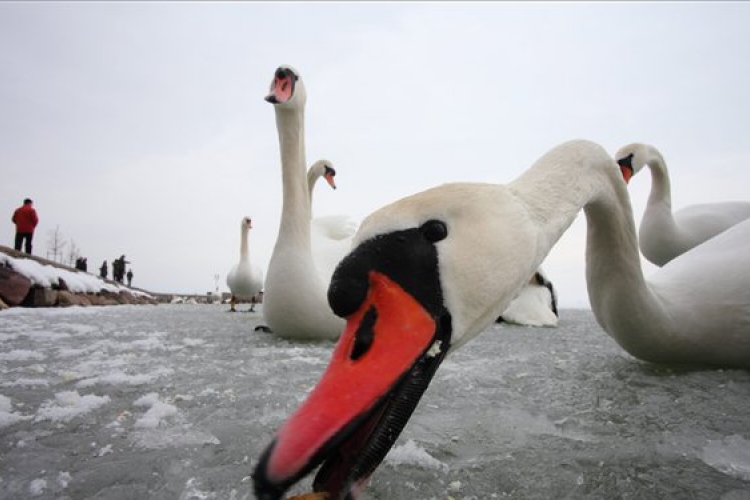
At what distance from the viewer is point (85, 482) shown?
112cm

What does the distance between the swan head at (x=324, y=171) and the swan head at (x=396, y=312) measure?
21.0 ft

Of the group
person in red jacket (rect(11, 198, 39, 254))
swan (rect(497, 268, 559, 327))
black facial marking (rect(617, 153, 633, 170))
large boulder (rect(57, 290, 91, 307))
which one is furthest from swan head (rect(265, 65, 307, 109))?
person in red jacket (rect(11, 198, 39, 254))

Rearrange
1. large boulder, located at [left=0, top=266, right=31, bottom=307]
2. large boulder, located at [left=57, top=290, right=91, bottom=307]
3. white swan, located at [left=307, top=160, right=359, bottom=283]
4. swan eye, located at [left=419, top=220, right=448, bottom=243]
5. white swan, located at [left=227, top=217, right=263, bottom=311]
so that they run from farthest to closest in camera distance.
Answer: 1. white swan, located at [left=227, top=217, right=263, bottom=311]
2. large boulder, located at [left=57, top=290, right=91, bottom=307]
3. large boulder, located at [left=0, top=266, right=31, bottom=307]
4. white swan, located at [left=307, top=160, right=359, bottom=283]
5. swan eye, located at [left=419, top=220, right=448, bottom=243]

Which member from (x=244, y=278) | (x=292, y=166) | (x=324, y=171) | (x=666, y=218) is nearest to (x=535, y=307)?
(x=666, y=218)

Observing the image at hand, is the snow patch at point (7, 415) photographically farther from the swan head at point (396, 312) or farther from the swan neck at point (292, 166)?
the swan neck at point (292, 166)

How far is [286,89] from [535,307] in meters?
3.93

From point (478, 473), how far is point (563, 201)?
0.85 meters

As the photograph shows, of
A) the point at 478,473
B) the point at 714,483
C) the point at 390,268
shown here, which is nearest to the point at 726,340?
the point at 714,483

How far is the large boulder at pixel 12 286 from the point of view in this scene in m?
7.00

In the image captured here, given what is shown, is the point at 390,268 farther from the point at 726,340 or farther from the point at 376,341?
the point at 726,340

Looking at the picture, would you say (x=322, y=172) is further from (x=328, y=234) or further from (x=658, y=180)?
(x=658, y=180)

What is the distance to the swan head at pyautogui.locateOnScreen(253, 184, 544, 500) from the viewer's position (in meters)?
0.74

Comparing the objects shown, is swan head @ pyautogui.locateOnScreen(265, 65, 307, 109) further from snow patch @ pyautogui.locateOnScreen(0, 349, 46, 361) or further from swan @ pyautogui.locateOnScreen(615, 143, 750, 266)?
swan @ pyautogui.locateOnScreen(615, 143, 750, 266)

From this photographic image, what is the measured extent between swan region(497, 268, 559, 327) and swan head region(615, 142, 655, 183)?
1.67 metres
